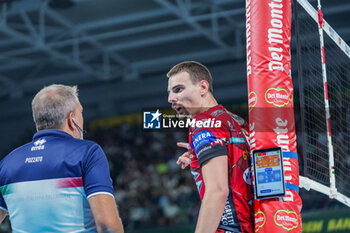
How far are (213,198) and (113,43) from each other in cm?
1676

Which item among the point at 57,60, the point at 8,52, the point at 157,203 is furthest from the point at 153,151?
the point at 8,52

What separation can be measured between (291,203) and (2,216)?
6.44ft

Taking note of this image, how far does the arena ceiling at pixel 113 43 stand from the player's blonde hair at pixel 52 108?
12.5m

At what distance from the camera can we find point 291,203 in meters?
3.54

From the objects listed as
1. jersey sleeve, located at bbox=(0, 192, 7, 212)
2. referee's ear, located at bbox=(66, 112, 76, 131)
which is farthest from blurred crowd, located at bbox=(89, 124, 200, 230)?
referee's ear, located at bbox=(66, 112, 76, 131)

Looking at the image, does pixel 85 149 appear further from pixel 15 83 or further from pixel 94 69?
pixel 15 83

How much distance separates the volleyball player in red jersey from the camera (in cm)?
321

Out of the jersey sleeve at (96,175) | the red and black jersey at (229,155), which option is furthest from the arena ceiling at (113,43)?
the jersey sleeve at (96,175)

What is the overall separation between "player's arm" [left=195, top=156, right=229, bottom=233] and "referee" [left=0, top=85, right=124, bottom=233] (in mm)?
505

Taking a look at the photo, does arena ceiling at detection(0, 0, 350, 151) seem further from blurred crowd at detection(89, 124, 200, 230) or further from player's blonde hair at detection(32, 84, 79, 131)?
player's blonde hair at detection(32, 84, 79, 131)

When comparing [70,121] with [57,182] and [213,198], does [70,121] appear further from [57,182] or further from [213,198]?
[213,198]

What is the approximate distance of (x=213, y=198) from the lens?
3.19m

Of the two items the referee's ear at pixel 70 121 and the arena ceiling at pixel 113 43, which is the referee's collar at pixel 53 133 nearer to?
the referee's ear at pixel 70 121

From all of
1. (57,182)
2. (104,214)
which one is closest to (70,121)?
(57,182)
